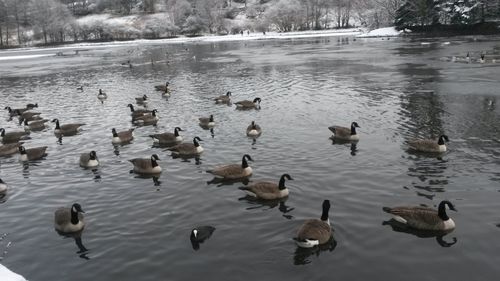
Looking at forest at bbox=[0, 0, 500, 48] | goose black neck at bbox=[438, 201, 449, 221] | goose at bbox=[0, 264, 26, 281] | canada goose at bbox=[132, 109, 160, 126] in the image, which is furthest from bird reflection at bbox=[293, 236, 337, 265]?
forest at bbox=[0, 0, 500, 48]

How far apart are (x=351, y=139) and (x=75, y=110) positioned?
22005mm

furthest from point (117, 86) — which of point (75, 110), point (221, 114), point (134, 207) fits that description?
point (134, 207)

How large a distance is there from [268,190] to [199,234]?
3569mm

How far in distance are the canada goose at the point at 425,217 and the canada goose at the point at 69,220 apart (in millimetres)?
9507

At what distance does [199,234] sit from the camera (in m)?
13.4

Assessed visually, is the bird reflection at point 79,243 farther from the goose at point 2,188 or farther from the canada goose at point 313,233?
the canada goose at point 313,233

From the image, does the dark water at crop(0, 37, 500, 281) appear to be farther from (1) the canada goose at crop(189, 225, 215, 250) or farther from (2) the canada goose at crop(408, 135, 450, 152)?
(2) the canada goose at crop(408, 135, 450, 152)

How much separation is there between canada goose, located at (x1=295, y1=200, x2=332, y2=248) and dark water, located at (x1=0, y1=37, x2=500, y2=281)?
0.33 m

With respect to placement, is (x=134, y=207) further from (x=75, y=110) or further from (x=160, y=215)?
(x=75, y=110)

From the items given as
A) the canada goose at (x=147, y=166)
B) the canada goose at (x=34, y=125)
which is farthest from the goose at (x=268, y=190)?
the canada goose at (x=34, y=125)

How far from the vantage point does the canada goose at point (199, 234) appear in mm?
13250

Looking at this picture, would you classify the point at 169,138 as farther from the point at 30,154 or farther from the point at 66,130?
the point at 66,130

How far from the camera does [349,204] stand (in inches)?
611

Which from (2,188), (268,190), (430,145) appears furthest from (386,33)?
(2,188)
